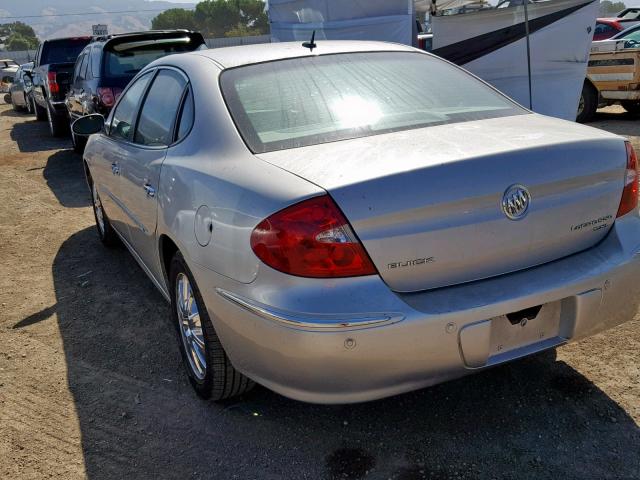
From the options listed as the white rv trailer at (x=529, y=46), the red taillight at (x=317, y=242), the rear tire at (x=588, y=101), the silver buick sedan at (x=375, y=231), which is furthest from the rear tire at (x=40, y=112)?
the red taillight at (x=317, y=242)

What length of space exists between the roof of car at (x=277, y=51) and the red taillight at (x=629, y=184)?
1.42 metres

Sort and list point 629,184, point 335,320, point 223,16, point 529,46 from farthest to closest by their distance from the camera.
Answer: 1. point 223,16
2. point 529,46
3. point 629,184
4. point 335,320

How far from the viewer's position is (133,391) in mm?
3135

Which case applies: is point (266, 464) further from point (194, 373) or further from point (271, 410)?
point (194, 373)

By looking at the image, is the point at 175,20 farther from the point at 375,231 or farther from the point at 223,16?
the point at 375,231

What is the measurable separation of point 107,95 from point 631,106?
29.1 ft

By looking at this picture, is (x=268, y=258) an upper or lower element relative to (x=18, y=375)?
upper

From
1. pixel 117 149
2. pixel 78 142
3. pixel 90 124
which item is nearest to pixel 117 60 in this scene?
pixel 78 142

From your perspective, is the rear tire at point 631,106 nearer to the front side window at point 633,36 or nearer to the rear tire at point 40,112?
the front side window at point 633,36

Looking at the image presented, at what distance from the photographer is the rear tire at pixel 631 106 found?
35.2 feet

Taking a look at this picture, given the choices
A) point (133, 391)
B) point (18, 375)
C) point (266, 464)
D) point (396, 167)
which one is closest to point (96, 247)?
point (18, 375)

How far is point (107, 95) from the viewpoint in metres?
7.91

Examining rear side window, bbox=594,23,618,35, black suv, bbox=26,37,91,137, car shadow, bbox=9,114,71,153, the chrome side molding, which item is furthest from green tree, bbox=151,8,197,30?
the chrome side molding

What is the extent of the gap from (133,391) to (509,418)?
5.94 feet
